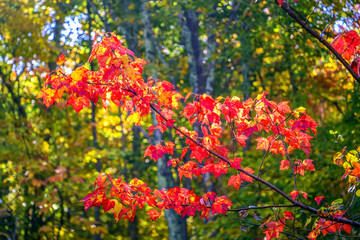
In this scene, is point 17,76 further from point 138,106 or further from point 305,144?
point 305,144

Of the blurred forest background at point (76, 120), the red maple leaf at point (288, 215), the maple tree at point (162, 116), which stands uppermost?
the blurred forest background at point (76, 120)

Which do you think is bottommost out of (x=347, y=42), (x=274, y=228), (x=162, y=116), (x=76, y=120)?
(x=274, y=228)

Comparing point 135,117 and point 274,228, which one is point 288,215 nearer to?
point 274,228

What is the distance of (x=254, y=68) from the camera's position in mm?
11828

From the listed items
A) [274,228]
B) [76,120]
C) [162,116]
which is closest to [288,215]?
[274,228]

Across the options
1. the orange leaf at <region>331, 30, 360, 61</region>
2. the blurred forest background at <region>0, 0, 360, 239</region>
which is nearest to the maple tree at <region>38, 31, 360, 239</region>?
the orange leaf at <region>331, 30, 360, 61</region>

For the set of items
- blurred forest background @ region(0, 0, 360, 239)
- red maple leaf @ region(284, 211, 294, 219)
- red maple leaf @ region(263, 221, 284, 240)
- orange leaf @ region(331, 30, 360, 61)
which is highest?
blurred forest background @ region(0, 0, 360, 239)

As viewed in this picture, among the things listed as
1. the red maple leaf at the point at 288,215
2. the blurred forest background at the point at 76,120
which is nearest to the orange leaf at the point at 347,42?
the red maple leaf at the point at 288,215

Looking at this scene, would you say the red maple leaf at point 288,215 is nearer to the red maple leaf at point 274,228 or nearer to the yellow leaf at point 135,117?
the red maple leaf at point 274,228

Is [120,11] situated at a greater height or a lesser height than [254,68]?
greater

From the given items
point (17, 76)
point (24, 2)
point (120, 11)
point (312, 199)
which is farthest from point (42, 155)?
point (312, 199)

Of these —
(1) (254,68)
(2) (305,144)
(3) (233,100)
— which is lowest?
(2) (305,144)

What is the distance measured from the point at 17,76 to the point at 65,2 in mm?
2074

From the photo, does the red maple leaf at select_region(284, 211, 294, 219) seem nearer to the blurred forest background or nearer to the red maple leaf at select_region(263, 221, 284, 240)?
the red maple leaf at select_region(263, 221, 284, 240)
